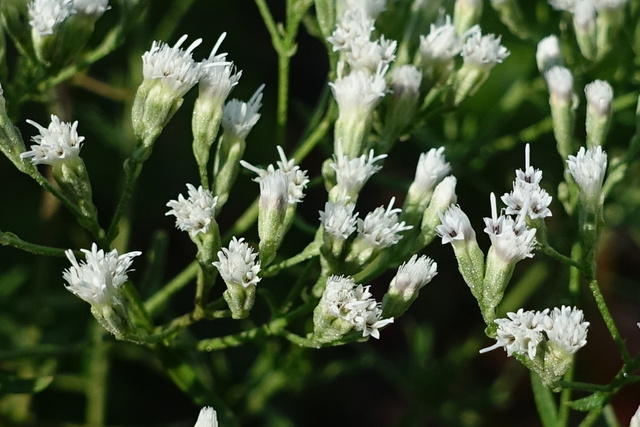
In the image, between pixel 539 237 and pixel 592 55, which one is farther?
pixel 592 55

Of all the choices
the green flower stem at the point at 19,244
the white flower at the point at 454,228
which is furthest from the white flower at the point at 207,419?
the white flower at the point at 454,228

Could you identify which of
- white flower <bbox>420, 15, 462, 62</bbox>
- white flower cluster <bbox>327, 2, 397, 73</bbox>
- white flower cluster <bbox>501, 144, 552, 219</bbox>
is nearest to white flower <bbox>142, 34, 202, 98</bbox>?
white flower cluster <bbox>327, 2, 397, 73</bbox>

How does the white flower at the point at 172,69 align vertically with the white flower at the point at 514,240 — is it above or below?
above

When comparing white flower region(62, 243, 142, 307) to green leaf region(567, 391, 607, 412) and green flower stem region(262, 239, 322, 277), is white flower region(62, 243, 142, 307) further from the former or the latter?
green leaf region(567, 391, 607, 412)

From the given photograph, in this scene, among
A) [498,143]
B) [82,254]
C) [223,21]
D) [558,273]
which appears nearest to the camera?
[82,254]

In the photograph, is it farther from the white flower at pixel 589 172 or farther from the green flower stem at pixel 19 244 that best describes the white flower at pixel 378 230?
the green flower stem at pixel 19 244

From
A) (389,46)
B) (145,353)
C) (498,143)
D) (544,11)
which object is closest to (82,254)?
(389,46)

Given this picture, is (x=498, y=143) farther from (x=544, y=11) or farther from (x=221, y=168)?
(x=221, y=168)

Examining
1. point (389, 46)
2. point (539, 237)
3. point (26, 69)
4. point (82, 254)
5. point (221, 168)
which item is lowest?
point (539, 237)
